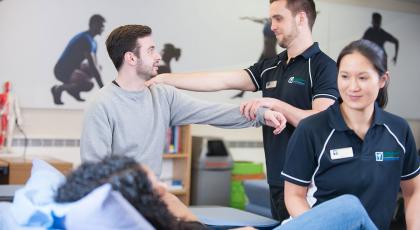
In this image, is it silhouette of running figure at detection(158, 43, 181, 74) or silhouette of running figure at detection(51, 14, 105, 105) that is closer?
silhouette of running figure at detection(51, 14, 105, 105)

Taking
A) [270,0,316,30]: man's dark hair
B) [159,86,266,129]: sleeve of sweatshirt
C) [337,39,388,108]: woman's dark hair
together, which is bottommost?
[159,86,266,129]: sleeve of sweatshirt

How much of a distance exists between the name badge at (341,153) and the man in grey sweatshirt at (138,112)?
365mm

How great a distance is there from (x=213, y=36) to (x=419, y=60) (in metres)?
2.77

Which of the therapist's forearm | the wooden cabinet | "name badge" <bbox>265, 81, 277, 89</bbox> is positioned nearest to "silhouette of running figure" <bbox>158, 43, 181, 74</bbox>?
the wooden cabinet

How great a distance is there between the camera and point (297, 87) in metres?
2.49

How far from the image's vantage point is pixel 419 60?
667 cm

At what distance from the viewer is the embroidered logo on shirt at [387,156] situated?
1.98 m

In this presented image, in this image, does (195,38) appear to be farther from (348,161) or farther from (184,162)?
(348,161)

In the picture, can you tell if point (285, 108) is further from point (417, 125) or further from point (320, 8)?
point (417, 125)

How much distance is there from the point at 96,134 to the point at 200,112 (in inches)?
20.3

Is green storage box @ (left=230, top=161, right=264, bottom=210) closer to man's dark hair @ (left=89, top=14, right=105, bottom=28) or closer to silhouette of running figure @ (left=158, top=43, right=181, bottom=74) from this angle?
silhouette of running figure @ (left=158, top=43, right=181, bottom=74)

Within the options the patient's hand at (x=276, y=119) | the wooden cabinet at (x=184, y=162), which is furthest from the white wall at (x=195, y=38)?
the patient's hand at (x=276, y=119)

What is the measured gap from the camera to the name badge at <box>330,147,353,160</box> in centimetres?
197

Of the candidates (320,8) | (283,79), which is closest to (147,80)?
(283,79)
